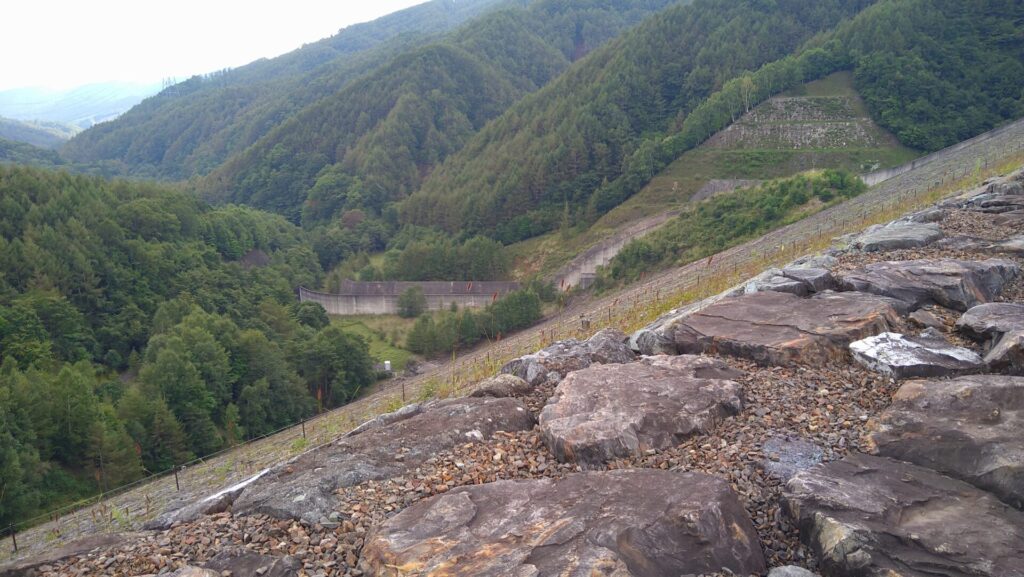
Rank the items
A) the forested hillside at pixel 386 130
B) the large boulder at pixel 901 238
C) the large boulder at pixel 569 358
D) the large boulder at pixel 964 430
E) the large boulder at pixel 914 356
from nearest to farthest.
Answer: the large boulder at pixel 964 430 < the large boulder at pixel 914 356 < the large boulder at pixel 569 358 < the large boulder at pixel 901 238 < the forested hillside at pixel 386 130

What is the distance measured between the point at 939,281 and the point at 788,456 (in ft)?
16.2

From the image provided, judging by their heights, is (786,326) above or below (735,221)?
above

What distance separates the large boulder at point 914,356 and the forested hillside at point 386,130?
Result: 8090cm

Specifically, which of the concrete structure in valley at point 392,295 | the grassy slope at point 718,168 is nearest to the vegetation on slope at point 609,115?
the grassy slope at point 718,168

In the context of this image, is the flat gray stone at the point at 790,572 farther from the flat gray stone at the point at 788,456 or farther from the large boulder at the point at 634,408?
the large boulder at the point at 634,408

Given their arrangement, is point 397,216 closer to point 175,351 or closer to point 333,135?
A: point 333,135

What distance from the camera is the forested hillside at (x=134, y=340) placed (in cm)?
1989

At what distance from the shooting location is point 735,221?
34594 millimetres

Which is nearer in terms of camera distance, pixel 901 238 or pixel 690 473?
pixel 690 473

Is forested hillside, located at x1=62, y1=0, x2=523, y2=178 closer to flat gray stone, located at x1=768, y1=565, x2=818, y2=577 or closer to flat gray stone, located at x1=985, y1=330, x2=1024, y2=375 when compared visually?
flat gray stone, located at x1=985, y1=330, x2=1024, y2=375

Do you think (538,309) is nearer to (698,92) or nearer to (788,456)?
(788,456)

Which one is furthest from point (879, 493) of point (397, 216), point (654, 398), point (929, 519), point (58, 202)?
point (397, 216)

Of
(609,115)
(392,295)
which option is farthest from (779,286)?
(609,115)

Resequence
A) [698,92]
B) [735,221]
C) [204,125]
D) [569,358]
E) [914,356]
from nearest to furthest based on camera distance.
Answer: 1. [914,356]
2. [569,358]
3. [735,221]
4. [698,92]
5. [204,125]
